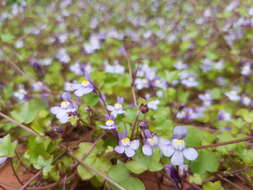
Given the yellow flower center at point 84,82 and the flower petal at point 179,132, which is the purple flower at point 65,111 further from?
the flower petal at point 179,132

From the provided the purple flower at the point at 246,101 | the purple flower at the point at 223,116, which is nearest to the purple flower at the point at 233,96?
the purple flower at the point at 246,101

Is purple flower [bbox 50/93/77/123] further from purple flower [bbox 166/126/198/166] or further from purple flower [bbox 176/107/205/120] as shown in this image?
purple flower [bbox 176/107/205/120]

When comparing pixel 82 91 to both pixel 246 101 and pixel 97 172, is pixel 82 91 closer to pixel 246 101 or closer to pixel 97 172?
pixel 97 172

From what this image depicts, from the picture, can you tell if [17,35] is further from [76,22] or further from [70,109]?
[70,109]

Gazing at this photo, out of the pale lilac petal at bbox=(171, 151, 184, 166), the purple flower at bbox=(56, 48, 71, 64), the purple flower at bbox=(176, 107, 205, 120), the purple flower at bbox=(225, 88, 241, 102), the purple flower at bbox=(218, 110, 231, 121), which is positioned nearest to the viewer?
the pale lilac petal at bbox=(171, 151, 184, 166)

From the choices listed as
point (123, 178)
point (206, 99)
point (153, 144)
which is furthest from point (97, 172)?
point (206, 99)

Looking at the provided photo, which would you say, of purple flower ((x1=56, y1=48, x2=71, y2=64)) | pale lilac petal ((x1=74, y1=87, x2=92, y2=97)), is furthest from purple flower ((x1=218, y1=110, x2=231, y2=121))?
purple flower ((x1=56, y1=48, x2=71, y2=64))

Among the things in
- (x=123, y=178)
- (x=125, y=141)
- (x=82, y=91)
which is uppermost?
(x=82, y=91)
